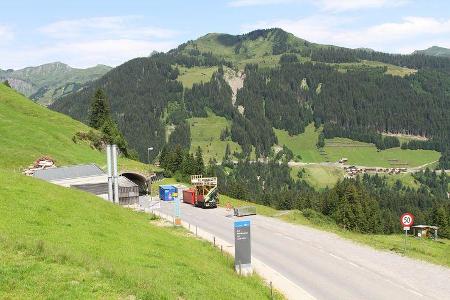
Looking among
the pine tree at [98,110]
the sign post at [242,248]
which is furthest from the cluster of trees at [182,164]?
the sign post at [242,248]

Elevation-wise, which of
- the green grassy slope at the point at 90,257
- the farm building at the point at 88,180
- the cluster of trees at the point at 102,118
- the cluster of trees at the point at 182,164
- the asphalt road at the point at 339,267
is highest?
the cluster of trees at the point at 102,118

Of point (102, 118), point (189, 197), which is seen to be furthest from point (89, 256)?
point (102, 118)

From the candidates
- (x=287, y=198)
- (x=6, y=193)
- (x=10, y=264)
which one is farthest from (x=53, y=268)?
(x=287, y=198)

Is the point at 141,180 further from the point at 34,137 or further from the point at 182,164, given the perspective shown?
the point at 182,164

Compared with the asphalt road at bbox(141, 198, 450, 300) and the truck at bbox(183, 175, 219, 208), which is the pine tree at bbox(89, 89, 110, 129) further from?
the asphalt road at bbox(141, 198, 450, 300)

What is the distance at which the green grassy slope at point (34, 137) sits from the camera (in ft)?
283

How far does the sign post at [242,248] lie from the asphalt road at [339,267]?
460 centimetres

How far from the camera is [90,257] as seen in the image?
22.5m

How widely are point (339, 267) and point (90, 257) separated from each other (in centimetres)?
2323

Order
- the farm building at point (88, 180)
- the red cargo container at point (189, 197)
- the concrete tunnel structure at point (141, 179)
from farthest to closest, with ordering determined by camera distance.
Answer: the concrete tunnel structure at point (141, 179) → the red cargo container at point (189, 197) → the farm building at point (88, 180)

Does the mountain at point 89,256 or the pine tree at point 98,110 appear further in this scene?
the pine tree at point 98,110

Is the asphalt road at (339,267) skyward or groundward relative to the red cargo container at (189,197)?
skyward

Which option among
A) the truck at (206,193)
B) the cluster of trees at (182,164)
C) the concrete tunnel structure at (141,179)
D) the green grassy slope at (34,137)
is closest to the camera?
the truck at (206,193)

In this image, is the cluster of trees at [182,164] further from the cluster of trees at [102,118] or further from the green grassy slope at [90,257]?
the green grassy slope at [90,257]
